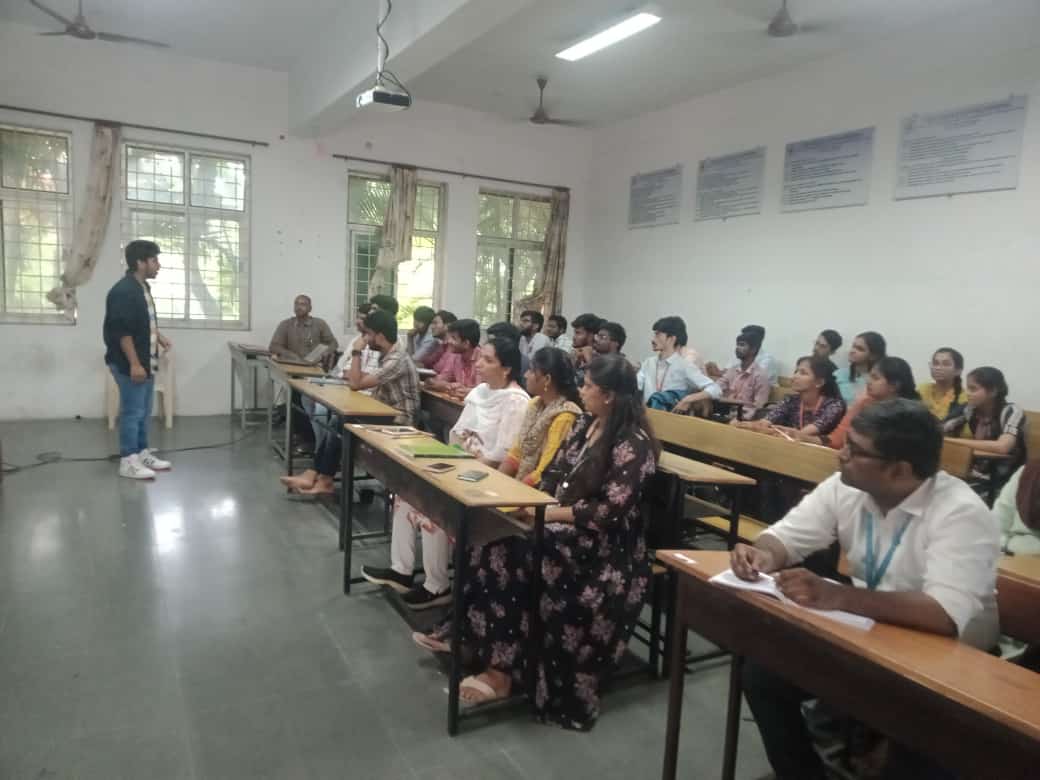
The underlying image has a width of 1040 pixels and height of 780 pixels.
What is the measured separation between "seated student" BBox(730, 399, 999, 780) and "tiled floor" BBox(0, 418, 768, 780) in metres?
0.51

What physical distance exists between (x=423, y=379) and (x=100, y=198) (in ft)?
12.7

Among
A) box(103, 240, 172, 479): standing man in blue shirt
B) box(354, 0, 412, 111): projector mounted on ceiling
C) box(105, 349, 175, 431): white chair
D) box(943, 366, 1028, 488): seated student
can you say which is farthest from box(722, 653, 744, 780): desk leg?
box(105, 349, 175, 431): white chair

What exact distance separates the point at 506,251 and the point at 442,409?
464 centimetres

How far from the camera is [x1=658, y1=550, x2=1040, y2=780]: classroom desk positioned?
1127mm

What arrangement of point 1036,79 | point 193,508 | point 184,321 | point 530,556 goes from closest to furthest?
1. point 530,556
2. point 193,508
3. point 1036,79
4. point 184,321

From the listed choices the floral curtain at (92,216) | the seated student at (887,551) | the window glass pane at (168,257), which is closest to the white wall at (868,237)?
the seated student at (887,551)

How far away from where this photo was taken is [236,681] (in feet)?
7.90

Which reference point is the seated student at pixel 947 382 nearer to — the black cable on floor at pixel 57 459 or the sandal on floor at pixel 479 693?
the sandal on floor at pixel 479 693

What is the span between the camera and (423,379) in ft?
18.1

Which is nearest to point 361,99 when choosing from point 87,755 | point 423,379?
point 423,379

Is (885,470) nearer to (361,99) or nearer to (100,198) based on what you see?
(361,99)

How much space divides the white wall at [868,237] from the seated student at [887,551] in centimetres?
412

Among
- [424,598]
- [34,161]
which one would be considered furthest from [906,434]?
[34,161]

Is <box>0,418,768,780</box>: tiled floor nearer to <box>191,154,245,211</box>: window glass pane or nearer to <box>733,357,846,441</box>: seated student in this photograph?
<box>733,357,846,441</box>: seated student
